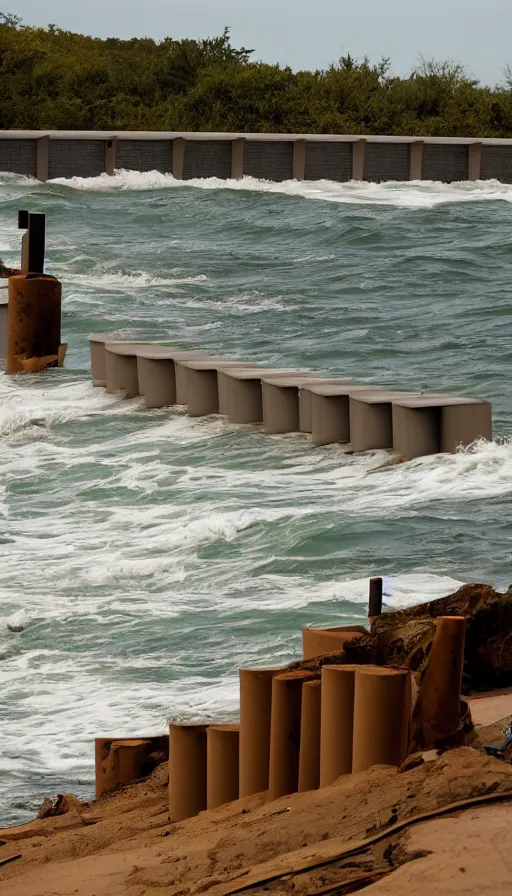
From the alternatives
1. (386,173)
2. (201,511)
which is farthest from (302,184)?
(201,511)

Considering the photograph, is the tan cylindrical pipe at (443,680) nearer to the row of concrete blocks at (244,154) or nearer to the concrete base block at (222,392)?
the concrete base block at (222,392)

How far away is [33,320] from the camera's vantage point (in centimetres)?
1964

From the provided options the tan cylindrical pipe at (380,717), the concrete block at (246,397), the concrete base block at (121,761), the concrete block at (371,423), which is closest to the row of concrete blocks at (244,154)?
the concrete block at (246,397)

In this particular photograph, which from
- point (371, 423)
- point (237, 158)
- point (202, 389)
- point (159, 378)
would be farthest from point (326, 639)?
point (237, 158)

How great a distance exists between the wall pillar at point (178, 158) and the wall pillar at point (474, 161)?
8.19 metres

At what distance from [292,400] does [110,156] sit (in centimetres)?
2653

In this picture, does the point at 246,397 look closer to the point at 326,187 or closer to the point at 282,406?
the point at 282,406

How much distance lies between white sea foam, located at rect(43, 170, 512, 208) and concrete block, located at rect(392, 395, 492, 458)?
2532 cm

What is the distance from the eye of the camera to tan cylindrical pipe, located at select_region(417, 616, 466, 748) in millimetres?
5715

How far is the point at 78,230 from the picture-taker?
33.9m

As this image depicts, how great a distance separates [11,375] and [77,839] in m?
14.3

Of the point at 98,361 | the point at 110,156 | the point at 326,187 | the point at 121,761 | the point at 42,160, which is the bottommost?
the point at 121,761

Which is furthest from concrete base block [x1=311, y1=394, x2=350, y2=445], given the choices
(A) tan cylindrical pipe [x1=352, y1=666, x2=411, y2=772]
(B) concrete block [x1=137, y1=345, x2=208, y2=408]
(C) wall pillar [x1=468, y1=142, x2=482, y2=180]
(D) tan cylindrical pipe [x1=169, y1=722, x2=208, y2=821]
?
(C) wall pillar [x1=468, y1=142, x2=482, y2=180]

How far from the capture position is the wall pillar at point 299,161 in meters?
42.1
